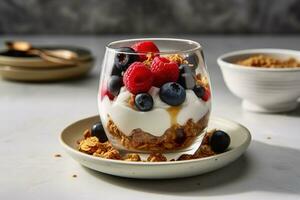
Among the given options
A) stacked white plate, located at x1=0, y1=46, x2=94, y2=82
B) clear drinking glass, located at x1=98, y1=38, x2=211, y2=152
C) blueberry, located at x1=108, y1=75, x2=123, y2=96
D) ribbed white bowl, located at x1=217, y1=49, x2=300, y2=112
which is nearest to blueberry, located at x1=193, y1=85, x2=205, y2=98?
clear drinking glass, located at x1=98, y1=38, x2=211, y2=152

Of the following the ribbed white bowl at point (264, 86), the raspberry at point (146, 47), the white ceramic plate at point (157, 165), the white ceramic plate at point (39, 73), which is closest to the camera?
the white ceramic plate at point (157, 165)

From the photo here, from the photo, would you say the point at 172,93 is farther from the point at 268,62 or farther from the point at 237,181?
the point at 268,62

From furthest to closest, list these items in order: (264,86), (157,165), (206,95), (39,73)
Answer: (39,73)
(264,86)
(206,95)
(157,165)

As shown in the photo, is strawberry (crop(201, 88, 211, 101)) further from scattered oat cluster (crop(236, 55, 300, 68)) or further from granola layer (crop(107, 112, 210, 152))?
scattered oat cluster (crop(236, 55, 300, 68))

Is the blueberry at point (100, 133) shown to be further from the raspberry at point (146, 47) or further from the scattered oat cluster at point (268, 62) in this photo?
the scattered oat cluster at point (268, 62)

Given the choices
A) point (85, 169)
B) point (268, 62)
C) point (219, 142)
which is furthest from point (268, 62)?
point (85, 169)

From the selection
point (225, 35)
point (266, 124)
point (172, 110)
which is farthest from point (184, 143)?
point (225, 35)

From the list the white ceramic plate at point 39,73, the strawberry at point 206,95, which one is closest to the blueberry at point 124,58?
the strawberry at point 206,95
